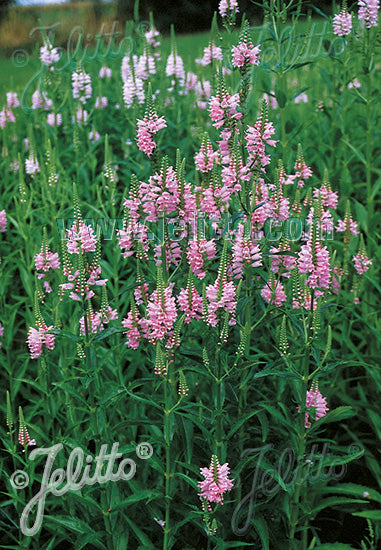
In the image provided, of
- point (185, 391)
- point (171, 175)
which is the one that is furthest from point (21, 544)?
point (171, 175)

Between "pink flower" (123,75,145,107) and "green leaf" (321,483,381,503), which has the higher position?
"pink flower" (123,75,145,107)

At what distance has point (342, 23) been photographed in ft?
13.4

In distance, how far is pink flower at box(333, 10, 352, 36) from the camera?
4.05 m

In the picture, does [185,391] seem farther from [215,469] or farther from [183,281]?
[183,281]

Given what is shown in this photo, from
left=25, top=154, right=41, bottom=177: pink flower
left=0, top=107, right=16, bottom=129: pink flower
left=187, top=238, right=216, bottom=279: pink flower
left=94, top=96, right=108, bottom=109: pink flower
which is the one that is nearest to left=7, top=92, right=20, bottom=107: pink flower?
left=0, top=107, right=16, bottom=129: pink flower

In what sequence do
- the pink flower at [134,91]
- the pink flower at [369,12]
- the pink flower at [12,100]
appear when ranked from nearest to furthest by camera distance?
the pink flower at [369,12]
the pink flower at [134,91]
the pink flower at [12,100]

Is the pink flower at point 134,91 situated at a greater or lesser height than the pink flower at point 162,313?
greater

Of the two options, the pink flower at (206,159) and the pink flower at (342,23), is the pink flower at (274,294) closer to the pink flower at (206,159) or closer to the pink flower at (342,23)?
the pink flower at (206,159)

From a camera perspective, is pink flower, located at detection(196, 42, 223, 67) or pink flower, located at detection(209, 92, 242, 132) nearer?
pink flower, located at detection(209, 92, 242, 132)

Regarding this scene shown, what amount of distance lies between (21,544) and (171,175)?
1.81m

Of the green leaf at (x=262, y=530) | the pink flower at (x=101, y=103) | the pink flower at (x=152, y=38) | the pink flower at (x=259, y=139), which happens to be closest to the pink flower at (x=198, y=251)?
the pink flower at (x=259, y=139)

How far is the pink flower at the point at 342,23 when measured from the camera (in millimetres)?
4055

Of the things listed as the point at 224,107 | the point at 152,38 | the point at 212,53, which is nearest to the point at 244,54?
the point at 224,107

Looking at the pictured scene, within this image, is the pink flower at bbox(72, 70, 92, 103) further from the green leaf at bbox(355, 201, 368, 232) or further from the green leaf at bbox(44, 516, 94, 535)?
the green leaf at bbox(44, 516, 94, 535)
